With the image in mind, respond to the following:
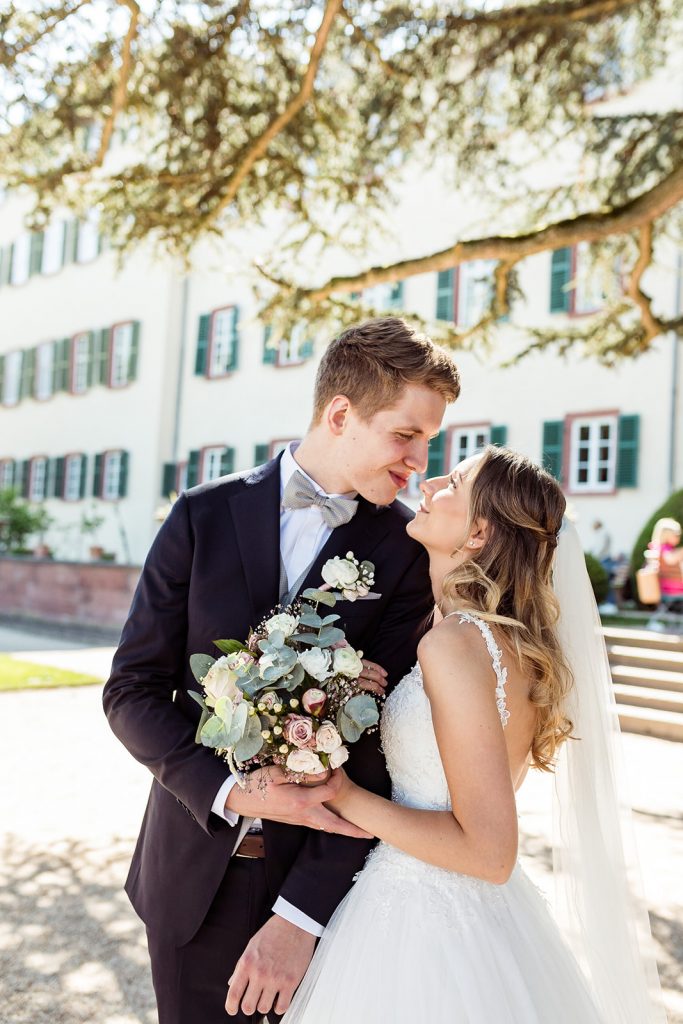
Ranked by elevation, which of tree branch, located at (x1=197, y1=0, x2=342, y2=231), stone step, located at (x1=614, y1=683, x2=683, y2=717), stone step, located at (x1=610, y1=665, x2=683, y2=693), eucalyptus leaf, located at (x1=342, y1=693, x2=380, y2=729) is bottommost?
stone step, located at (x1=614, y1=683, x2=683, y2=717)

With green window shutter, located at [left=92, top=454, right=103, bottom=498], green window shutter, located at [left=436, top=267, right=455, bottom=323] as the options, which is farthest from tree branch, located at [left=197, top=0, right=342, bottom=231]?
green window shutter, located at [left=92, top=454, right=103, bottom=498]

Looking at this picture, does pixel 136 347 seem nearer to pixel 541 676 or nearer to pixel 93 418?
pixel 93 418

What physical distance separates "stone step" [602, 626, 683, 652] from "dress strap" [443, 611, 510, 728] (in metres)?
9.53

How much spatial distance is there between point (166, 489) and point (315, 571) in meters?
22.9

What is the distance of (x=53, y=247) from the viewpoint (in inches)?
1139

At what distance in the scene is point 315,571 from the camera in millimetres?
2494

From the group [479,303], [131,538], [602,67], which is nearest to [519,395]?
[479,303]

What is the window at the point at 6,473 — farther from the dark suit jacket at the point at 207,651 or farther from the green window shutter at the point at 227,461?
the dark suit jacket at the point at 207,651

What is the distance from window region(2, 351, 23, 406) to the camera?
29.9m

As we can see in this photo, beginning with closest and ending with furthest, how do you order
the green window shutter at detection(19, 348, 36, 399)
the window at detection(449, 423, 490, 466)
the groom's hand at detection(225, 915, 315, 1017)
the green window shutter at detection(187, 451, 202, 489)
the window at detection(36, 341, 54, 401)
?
1. the groom's hand at detection(225, 915, 315, 1017)
2. the window at detection(449, 423, 490, 466)
3. the green window shutter at detection(187, 451, 202, 489)
4. the window at detection(36, 341, 54, 401)
5. the green window shutter at detection(19, 348, 36, 399)

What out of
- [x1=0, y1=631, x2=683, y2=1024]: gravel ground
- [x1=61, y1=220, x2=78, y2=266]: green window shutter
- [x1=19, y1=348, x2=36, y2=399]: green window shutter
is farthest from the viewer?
[x1=19, y1=348, x2=36, y2=399]: green window shutter

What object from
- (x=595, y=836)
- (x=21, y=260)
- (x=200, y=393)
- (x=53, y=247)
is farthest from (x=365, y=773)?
(x=21, y=260)

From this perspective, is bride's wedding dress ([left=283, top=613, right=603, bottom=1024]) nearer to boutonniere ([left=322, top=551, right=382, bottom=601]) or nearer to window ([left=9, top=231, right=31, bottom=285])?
boutonniere ([left=322, top=551, right=382, bottom=601])

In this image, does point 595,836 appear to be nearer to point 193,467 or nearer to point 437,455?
point 437,455
